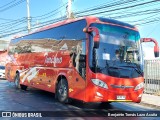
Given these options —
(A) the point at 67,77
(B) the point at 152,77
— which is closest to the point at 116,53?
(A) the point at 67,77

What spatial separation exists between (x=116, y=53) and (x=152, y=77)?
8443 mm

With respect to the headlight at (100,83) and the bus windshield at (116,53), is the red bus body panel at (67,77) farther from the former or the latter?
the bus windshield at (116,53)

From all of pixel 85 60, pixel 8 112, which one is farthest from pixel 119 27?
pixel 8 112

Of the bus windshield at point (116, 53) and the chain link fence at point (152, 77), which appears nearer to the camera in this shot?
the bus windshield at point (116, 53)

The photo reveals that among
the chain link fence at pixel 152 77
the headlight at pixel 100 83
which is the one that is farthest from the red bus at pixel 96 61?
the chain link fence at pixel 152 77

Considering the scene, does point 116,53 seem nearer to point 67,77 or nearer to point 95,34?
point 95,34

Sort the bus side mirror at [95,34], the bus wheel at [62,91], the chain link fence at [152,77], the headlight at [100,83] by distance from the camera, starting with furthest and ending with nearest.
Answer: the chain link fence at [152,77], the bus wheel at [62,91], the headlight at [100,83], the bus side mirror at [95,34]

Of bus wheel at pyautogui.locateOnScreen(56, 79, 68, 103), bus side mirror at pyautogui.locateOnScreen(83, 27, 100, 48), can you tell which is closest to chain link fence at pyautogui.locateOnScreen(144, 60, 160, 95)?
bus wheel at pyautogui.locateOnScreen(56, 79, 68, 103)

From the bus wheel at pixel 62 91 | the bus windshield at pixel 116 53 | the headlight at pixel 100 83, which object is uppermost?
the bus windshield at pixel 116 53

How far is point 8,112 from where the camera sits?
10898 millimetres

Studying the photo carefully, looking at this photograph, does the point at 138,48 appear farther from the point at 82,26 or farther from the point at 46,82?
the point at 46,82

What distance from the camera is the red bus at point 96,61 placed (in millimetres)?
11484

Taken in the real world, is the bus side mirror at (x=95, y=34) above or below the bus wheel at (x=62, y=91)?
above

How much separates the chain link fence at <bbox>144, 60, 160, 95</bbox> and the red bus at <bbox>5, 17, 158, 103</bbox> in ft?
22.7
